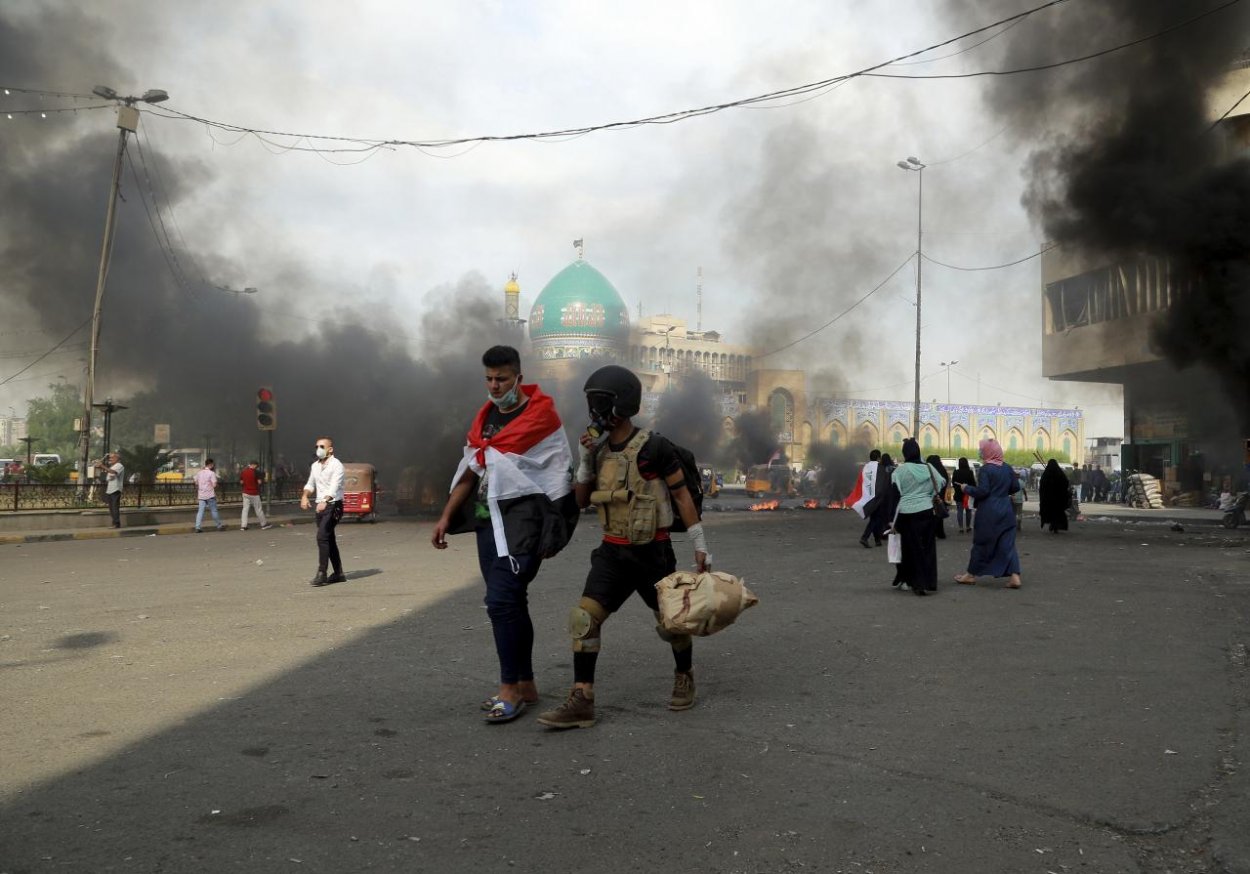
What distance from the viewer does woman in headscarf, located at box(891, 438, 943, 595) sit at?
360 inches

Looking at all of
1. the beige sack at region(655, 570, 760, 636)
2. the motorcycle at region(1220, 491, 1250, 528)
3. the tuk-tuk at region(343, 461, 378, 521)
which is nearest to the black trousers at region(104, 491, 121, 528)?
the tuk-tuk at region(343, 461, 378, 521)

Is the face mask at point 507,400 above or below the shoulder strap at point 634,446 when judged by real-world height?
above

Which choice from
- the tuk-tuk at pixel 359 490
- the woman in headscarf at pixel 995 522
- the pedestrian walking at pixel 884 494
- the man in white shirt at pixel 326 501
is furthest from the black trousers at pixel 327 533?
the tuk-tuk at pixel 359 490

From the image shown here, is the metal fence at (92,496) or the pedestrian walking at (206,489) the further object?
the pedestrian walking at (206,489)

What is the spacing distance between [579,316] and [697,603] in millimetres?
65243

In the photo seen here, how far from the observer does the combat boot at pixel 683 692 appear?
4.54 m

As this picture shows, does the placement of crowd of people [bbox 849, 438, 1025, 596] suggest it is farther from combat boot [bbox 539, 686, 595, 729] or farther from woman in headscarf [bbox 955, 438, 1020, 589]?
combat boot [bbox 539, 686, 595, 729]

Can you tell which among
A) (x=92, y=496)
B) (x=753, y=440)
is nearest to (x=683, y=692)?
(x=92, y=496)

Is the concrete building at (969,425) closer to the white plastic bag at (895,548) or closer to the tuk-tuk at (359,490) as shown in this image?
the tuk-tuk at (359,490)

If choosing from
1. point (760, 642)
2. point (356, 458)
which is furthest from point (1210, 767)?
point (356, 458)

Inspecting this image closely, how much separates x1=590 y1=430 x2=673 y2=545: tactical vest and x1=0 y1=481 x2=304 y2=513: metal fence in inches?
718

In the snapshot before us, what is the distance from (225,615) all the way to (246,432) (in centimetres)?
2718

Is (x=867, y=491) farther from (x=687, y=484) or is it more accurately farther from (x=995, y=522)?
(x=687, y=484)

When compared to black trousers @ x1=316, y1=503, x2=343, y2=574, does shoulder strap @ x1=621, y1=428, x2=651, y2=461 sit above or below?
above
